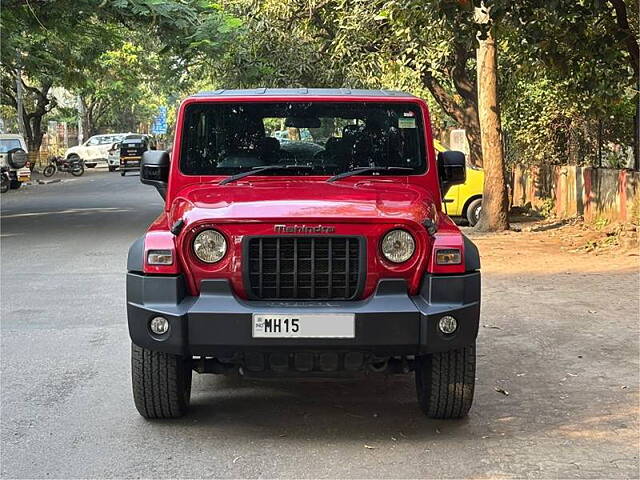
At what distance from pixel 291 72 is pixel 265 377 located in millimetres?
17540

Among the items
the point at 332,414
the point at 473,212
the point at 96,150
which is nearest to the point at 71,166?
the point at 96,150

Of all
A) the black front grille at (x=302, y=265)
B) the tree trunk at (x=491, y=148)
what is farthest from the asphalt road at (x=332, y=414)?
the tree trunk at (x=491, y=148)

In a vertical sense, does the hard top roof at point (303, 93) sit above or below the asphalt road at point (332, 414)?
above

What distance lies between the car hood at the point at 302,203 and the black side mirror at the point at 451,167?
0.84m

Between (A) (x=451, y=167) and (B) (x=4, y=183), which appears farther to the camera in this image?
(B) (x=4, y=183)

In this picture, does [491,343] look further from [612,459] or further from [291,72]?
[291,72]

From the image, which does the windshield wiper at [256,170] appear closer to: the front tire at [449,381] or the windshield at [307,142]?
the windshield at [307,142]

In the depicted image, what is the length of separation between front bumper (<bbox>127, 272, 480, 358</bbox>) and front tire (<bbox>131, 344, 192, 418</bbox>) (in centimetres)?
26

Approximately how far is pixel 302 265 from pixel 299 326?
379mm

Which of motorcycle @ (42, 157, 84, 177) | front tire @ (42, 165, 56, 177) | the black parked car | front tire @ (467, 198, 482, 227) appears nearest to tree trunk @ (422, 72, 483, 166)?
front tire @ (467, 198, 482, 227)

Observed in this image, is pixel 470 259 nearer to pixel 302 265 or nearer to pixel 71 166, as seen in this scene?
pixel 302 265

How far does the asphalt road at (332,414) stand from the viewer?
4.79 m

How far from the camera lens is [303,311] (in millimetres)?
4879

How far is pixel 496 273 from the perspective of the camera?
38.8 ft
